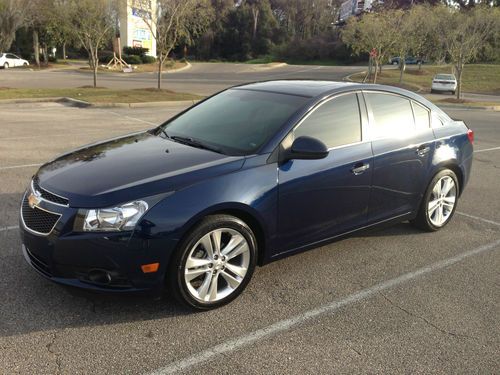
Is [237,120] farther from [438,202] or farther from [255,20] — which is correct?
[255,20]

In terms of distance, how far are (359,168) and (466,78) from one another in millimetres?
48231

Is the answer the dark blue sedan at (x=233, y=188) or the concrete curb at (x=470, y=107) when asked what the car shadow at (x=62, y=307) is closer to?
the dark blue sedan at (x=233, y=188)

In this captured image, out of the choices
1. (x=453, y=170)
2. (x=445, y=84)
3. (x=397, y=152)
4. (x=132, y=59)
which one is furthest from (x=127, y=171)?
(x=132, y=59)

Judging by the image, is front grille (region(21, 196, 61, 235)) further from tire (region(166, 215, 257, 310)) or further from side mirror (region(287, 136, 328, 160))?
side mirror (region(287, 136, 328, 160))

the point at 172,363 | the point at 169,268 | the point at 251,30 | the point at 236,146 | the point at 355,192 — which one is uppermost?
the point at 251,30

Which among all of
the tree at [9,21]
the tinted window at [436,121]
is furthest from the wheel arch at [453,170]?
the tree at [9,21]

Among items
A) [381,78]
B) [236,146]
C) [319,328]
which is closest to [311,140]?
[236,146]

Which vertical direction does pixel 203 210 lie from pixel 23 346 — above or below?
above

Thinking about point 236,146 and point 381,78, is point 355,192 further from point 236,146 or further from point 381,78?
point 381,78

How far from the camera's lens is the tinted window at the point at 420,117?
4.95 metres

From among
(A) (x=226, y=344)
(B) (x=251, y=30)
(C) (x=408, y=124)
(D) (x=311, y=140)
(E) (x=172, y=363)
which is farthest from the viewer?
(B) (x=251, y=30)

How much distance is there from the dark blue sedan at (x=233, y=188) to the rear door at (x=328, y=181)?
0.04 ft

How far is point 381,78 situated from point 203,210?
42565mm

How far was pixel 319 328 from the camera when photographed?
3.30m
